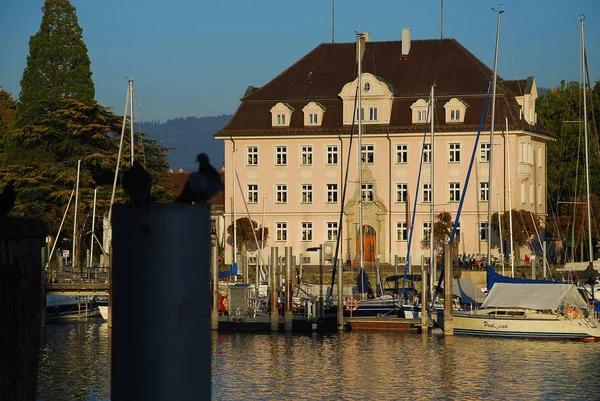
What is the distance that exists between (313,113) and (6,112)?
22.2 metres

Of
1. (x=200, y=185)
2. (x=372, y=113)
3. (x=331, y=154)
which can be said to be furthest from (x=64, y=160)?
(x=200, y=185)

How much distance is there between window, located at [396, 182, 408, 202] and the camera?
7781cm

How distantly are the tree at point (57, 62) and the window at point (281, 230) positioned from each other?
14671mm

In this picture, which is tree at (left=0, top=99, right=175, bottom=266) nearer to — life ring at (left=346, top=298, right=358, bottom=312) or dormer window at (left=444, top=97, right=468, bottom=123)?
dormer window at (left=444, top=97, right=468, bottom=123)

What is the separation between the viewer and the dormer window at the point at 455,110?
75.8m

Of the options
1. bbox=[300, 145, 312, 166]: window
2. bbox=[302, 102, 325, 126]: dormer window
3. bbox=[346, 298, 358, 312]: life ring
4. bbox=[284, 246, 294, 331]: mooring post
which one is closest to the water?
bbox=[284, 246, 294, 331]: mooring post

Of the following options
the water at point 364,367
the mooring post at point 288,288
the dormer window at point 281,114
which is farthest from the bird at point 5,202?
the dormer window at point 281,114

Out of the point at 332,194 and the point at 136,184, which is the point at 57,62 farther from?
the point at 136,184

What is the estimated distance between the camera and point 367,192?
78.1 metres

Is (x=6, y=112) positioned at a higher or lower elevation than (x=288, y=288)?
higher

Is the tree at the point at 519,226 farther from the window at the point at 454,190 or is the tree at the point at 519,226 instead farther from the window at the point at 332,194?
the window at the point at 332,194

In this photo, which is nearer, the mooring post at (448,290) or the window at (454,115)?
the mooring post at (448,290)

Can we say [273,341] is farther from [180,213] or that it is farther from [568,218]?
[180,213]

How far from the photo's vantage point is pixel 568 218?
73.1m
